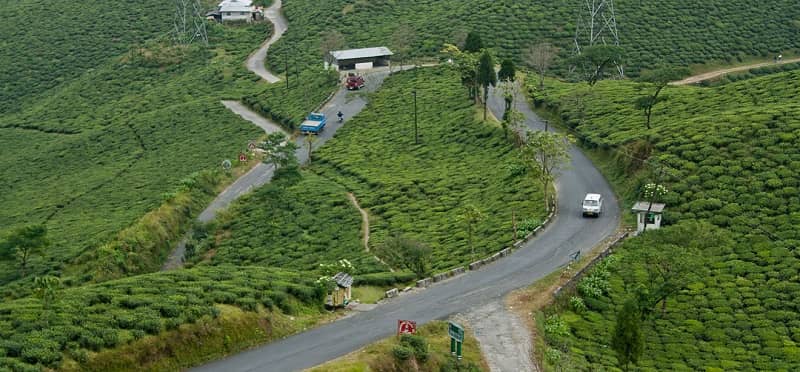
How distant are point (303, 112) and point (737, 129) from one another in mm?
44413

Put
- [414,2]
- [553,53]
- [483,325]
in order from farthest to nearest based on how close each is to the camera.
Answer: [414,2] → [553,53] → [483,325]

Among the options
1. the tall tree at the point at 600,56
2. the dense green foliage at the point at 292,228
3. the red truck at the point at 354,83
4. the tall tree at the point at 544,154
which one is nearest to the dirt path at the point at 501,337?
the dense green foliage at the point at 292,228

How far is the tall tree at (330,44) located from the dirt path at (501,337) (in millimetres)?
67289

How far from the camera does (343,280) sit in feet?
144

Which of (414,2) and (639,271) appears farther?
(414,2)

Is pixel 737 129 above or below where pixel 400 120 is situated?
above

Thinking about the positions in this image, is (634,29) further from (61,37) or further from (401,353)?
(61,37)

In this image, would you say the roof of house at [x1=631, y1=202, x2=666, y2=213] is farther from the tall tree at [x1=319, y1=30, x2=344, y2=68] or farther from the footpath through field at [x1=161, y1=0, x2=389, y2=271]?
the tall tree at [x1=319, y1=30, x2=344, y2=68]

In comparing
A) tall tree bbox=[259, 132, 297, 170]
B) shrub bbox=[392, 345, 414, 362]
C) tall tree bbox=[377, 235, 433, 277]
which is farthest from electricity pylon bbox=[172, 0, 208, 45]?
shrub bbox=[392, 345, 414, 362]

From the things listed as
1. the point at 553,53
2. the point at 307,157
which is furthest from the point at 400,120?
the point at 553,53

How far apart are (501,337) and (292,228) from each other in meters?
29.2

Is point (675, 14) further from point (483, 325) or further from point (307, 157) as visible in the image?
point (483, 325)

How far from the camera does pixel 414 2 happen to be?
125438 mm

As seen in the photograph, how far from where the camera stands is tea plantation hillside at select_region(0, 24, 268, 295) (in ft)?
240
